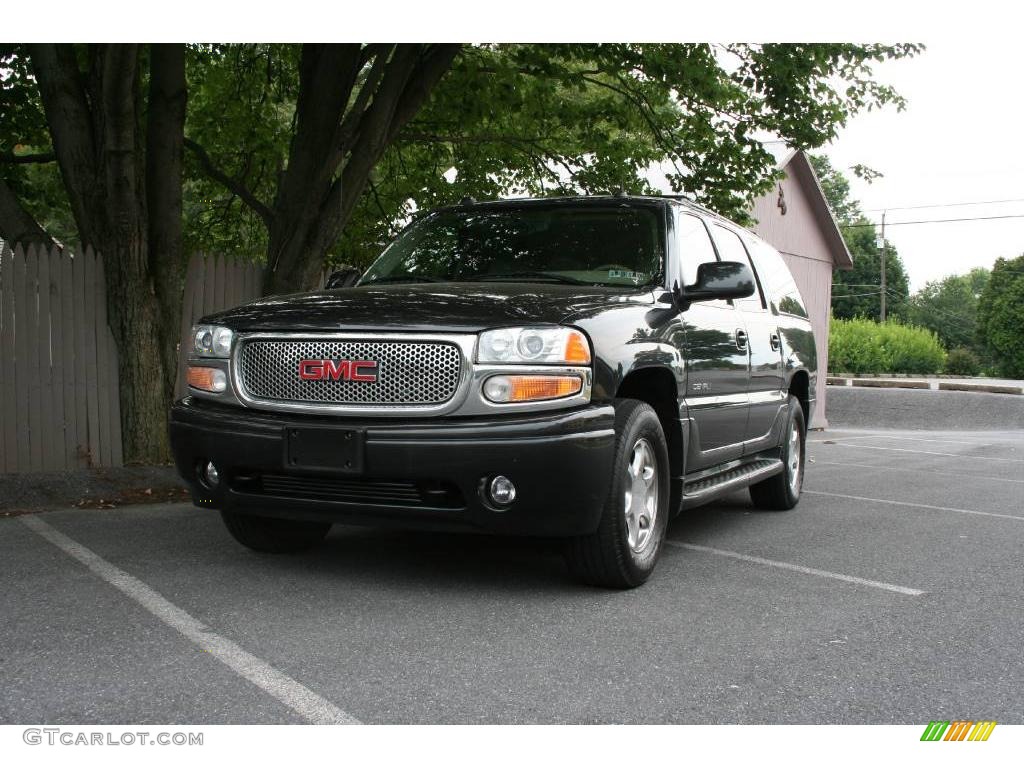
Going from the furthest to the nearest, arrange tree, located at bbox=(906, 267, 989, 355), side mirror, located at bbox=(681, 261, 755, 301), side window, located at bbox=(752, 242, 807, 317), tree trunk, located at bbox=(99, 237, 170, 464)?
tree, located at bbox=(906, 267, 989, 355) → tree trunk, located at bbox=(99, 237, 170, 464) → side window, located at bbox=(752, 242, 807, 317) → side mirror, located at bbox=(681, 261, 755, 301)

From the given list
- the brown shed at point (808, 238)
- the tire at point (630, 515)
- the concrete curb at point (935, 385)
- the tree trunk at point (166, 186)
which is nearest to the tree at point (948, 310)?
the concrete curb at point (935, 385)

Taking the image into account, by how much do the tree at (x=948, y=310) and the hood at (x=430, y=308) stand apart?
262ft

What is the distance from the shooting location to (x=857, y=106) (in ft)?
41.2

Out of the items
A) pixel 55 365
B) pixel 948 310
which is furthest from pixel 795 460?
pixel 948 310

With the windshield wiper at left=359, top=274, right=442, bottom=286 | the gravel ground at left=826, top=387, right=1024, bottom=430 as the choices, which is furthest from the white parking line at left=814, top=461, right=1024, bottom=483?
the gravel ground at left=826, top=387, right=1024, bottom=430

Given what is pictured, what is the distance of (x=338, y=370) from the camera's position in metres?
4.93

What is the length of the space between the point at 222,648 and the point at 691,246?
353 centimetres

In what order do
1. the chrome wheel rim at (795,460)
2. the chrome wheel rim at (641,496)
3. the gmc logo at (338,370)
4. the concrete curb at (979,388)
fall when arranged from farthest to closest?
the concrete curb at (979,388)
the chrome wheel rim at (795,460)
the chrome wheel rim at (641,496)
the gmc logo at (338,370)

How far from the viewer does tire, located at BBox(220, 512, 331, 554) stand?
18.8 ft

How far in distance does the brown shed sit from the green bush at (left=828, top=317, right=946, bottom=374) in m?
15.6

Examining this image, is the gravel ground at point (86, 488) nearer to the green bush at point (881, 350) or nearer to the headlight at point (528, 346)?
the headlight at point (528, 346)

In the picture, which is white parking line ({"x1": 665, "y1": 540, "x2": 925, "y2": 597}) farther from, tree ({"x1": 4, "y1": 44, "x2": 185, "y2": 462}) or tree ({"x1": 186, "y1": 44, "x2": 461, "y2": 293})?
tree ({"x1": 4, "y1": 44, "x2": 185, "y2": 462})

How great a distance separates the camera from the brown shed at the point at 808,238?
2372cm
